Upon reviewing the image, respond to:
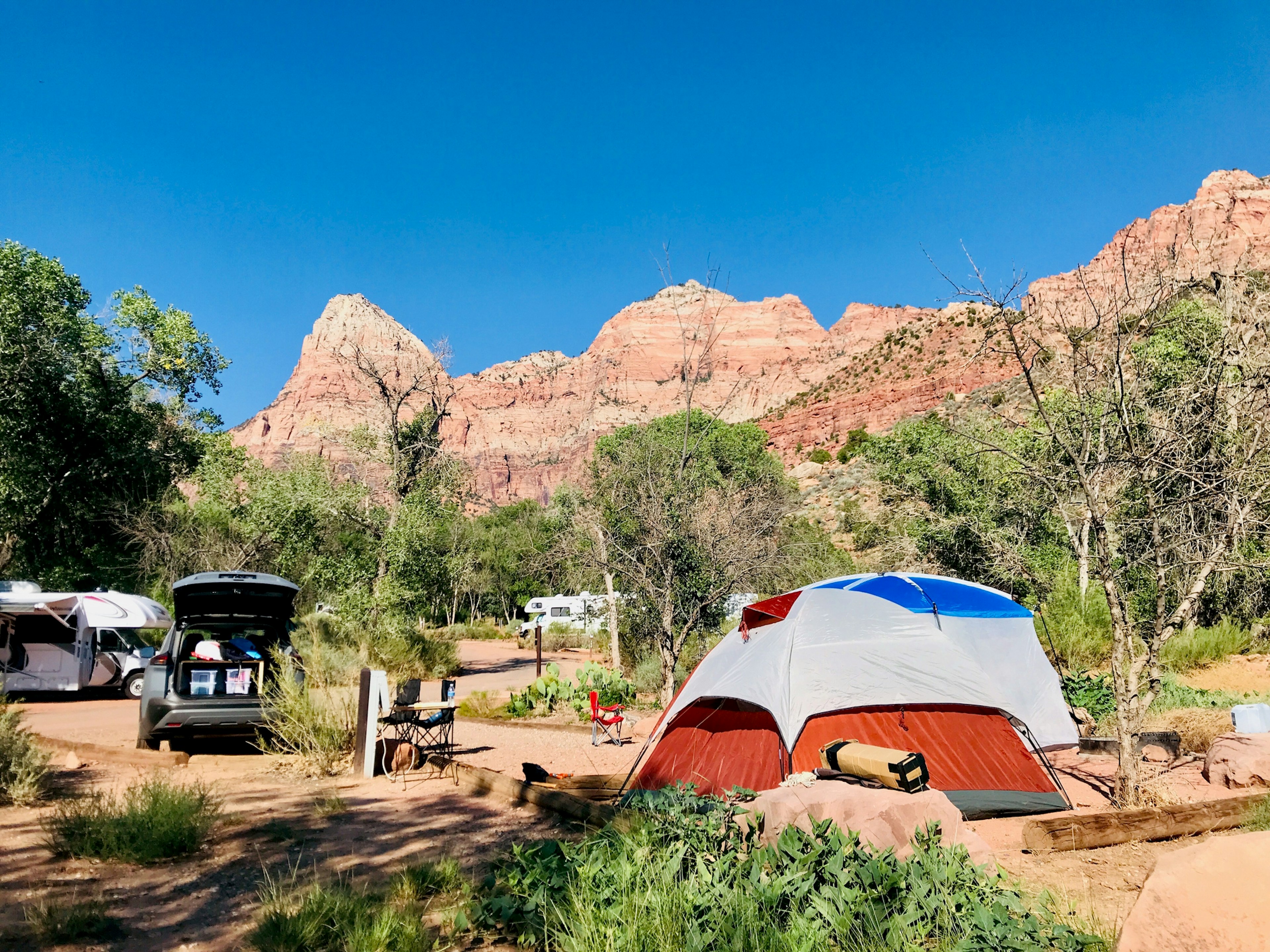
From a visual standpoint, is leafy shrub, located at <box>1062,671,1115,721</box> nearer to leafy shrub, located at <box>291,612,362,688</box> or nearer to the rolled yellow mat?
the rolled yellow mat

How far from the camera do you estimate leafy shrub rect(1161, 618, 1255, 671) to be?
15844 millimetres

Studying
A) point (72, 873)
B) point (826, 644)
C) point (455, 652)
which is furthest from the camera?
point (455, 652)

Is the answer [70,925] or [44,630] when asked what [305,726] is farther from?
[44,630]

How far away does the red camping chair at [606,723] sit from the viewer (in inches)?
435

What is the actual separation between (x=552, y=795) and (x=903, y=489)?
22.6 metres

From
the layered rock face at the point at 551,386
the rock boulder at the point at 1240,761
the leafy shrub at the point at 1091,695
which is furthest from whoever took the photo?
the layered rock face at the point at 551,386

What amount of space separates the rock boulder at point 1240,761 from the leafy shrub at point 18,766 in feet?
34.4

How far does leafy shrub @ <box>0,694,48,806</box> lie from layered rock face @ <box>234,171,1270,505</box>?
28.9 feet

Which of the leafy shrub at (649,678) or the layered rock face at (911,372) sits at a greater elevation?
the layered rock face at (911,372)

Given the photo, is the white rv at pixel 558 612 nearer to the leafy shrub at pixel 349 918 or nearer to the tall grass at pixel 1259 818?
the tall grass at pixel 1259 818

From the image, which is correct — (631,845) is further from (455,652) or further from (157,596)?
(157,596)

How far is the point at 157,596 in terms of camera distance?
78.5 ft

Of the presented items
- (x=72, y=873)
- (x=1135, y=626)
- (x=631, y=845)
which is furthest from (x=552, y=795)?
(x=1135, y=626)

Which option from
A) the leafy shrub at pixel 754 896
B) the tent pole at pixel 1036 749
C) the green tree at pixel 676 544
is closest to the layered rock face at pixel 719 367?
the green tree at pixel 676 544
